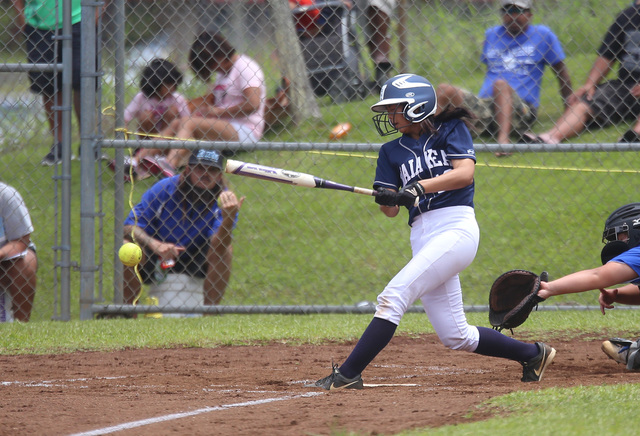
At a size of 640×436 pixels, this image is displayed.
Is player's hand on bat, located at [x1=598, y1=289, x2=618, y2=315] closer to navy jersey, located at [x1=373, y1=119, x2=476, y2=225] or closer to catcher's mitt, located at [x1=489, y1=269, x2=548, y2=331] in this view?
catcher's mitt, located at [x1=489, y1=269, x2=548, y2=331]

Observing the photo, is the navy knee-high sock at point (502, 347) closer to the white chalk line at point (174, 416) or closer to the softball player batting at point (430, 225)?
the softball player batting at point (430, 225)

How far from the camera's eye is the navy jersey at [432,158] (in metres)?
3.95

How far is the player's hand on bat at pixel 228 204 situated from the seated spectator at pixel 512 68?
2.24 metres

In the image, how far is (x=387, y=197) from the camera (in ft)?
12.8

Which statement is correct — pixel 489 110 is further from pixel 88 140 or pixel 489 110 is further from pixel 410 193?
pixel 410 193

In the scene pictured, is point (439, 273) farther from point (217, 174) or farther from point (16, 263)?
point (16, 263)

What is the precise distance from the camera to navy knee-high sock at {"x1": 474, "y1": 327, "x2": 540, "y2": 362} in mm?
4023

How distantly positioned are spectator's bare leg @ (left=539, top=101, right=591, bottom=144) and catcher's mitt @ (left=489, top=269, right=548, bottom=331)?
3.56 m

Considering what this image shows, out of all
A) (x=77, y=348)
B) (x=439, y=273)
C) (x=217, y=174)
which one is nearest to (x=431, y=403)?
(x=439, y=273)

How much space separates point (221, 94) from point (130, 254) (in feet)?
6.11

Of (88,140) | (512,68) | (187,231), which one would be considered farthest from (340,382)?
(512,68)

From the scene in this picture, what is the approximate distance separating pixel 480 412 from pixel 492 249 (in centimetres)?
471

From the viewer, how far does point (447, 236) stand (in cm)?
385

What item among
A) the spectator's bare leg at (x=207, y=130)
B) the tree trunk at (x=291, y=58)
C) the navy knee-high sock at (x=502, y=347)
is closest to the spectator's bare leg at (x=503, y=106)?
the tree trunk at (x=291, y=58)
